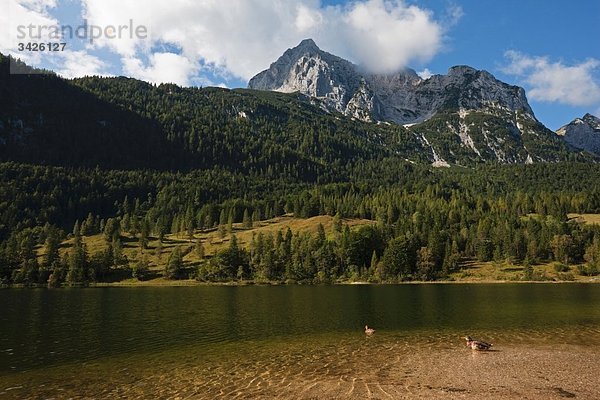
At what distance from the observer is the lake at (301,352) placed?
31891mm

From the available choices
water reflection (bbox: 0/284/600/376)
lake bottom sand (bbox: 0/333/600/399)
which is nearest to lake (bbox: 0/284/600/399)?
lake bottom sand (bbox: 0/333/600/399)

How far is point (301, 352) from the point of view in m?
45.2

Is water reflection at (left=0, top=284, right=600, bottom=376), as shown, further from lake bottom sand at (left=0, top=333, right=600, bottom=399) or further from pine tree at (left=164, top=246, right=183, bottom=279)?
pine tree at (left=164, top=246, right=183, bottom=279)

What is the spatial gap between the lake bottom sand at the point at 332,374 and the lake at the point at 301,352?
105mm

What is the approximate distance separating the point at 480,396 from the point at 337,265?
158 m

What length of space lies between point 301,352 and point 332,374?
414 inches

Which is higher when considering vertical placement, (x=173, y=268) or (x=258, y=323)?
(x=173, y=268)

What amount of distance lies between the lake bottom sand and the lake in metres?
0.11

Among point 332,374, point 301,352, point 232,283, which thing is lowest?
point 232,283

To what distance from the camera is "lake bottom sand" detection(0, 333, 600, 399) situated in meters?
30.3

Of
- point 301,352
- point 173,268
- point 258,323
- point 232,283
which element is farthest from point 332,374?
point 173,268

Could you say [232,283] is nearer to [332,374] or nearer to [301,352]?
[301,352]

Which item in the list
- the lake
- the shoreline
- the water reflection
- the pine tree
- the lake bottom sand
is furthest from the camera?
the pine tree

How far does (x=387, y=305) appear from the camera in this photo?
9075 cm
